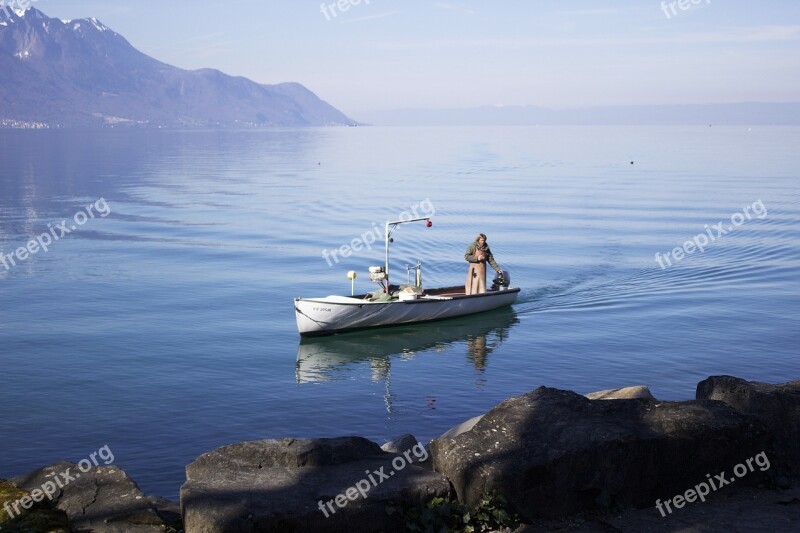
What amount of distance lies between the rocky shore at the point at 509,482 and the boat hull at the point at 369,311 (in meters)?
21.5

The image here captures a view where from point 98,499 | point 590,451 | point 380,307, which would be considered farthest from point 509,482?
point 380,307

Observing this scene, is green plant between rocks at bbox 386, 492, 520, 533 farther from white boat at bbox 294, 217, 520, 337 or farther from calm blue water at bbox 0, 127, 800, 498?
white boat at bbox 294, 217, 520, 337

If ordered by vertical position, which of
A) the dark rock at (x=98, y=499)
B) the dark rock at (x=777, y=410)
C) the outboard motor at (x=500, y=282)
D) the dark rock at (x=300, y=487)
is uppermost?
the dark rock at (x=777, y=410)

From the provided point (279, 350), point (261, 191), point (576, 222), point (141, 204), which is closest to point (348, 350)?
point (279, 350)

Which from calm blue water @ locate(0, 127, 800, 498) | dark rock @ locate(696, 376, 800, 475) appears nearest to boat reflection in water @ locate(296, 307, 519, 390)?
calm blue water @ locate(0, 127, 800, 498)

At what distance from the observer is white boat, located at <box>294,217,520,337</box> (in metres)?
34.2

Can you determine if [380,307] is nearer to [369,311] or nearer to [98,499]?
[369,311]

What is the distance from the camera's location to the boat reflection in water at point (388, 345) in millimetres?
31531

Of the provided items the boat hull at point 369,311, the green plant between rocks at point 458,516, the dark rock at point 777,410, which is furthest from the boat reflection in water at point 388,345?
the green plant between rocks at point 458,516

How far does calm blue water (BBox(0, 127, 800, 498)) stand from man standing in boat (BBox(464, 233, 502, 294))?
1.42 metres

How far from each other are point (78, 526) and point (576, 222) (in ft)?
199

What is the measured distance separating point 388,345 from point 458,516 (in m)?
23.7

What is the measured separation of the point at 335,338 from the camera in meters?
35.4

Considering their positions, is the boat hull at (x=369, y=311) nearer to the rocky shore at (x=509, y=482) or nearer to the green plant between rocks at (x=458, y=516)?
the rocky shore at (x=509, y=482)
